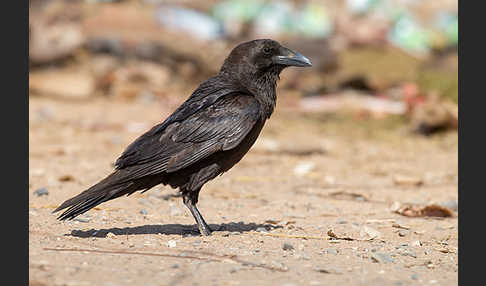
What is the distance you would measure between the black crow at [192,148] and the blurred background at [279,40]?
6.25 m

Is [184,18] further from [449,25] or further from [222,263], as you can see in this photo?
[222,263]

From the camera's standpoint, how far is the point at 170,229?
17.0 ft

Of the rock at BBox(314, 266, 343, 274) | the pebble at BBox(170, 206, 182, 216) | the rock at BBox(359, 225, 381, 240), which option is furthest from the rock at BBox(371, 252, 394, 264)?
the pebble at BBox(170, 206, 182, 216)

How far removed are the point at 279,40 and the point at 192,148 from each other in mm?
11843

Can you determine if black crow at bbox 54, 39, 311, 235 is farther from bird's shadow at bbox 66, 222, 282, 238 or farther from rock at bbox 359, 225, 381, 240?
rock at bbox 359, 225, 381, 240

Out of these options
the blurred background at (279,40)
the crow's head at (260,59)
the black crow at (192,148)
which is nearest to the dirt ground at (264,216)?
the black crow at (192,148)

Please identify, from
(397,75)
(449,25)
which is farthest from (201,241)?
(449,25)

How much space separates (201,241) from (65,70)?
9.43 metres

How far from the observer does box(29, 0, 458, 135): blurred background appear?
501 inches

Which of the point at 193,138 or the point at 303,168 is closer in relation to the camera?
the point at 193,138

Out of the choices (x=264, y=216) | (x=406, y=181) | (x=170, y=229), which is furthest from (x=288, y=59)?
(x=406, y=181)

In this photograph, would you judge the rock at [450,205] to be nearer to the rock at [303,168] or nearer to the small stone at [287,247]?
the rock at [303,168]

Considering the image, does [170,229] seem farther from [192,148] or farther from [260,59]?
[260,59]

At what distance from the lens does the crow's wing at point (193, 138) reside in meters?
4.91
